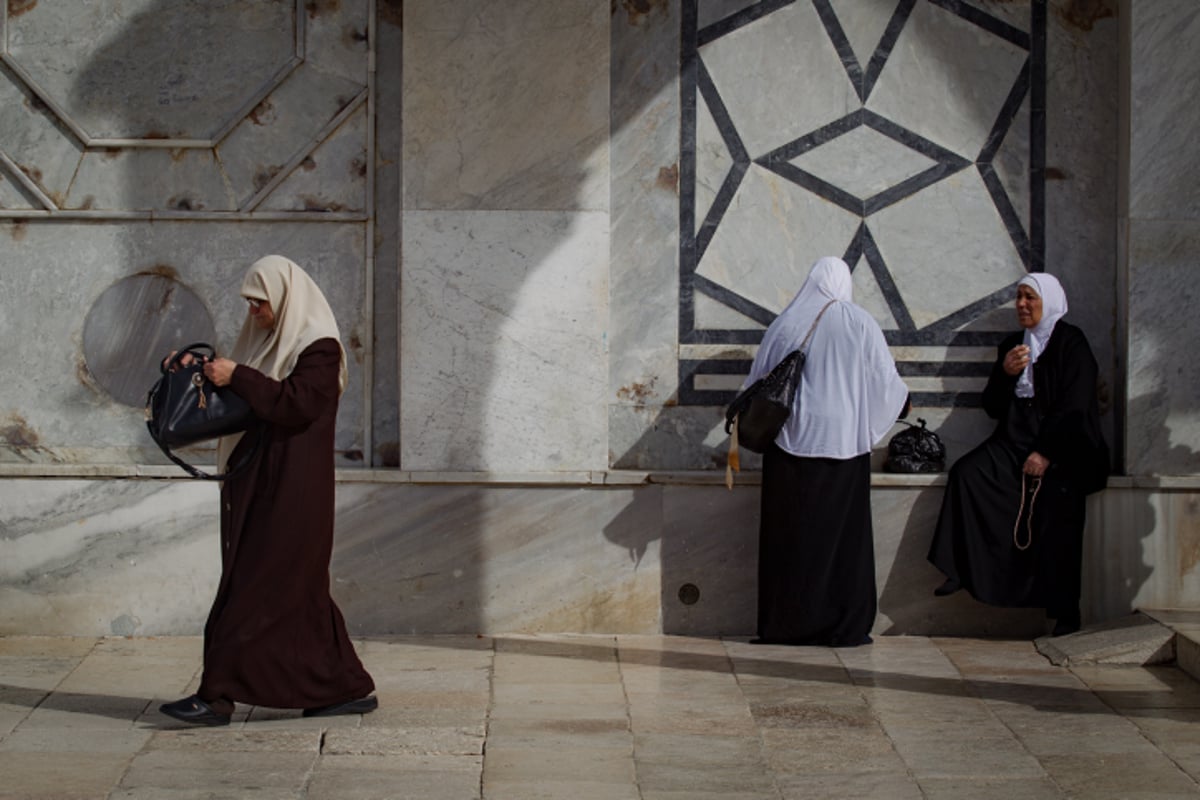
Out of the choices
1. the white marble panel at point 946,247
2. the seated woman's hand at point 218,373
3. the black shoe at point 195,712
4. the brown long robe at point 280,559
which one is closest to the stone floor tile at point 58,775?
the black shoe at point 195,712

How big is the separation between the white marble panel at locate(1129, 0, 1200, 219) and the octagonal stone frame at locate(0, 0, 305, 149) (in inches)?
135

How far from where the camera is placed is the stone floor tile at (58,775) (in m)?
4.70

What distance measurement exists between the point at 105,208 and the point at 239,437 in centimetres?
222

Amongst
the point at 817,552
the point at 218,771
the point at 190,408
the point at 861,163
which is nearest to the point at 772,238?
the point at 861,163

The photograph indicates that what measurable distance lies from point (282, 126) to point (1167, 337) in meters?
3.76

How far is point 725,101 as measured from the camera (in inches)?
290

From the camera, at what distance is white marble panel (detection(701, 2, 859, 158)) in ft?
24.2

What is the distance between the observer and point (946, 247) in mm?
7406

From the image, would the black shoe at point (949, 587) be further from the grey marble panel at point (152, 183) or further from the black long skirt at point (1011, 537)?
the grey marble panel at point (152, 183)

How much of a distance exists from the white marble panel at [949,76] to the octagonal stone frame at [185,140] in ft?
7.93

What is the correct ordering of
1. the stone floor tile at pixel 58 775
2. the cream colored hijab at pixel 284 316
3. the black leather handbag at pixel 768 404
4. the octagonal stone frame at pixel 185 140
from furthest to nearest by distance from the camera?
the octagonal stone frame at pixel 185 140, the black leather handbag at pixel 768 404, the cream colored hijab at pixel 284 316, the stone floor tile at pixel 58 775

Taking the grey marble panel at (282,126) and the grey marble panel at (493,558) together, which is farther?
the grey marble panel at (282,126)

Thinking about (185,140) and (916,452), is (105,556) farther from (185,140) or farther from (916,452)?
(916,452)

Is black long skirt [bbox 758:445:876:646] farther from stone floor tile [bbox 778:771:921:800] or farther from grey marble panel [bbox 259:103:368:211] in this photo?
grey marble panel [bbox 259:103:368:211]
